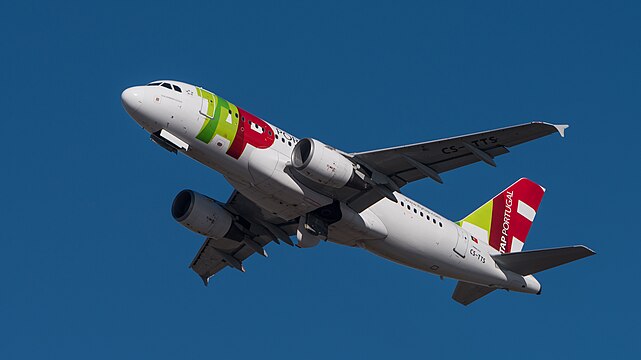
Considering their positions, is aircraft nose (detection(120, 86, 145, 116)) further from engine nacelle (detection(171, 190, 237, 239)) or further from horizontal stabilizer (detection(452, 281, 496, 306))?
horizontal stabilizer (detection(452, 281, 496, 306))

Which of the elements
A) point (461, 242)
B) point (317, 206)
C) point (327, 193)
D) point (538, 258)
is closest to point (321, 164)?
point (327, 193)

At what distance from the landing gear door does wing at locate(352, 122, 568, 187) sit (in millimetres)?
4453

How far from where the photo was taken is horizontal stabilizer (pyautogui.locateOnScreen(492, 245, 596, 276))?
39.8m

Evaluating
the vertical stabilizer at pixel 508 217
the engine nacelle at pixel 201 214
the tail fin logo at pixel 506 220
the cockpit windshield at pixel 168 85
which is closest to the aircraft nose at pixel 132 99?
the cockpit windshield at pixel 168 85

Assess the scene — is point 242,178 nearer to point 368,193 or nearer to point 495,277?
point 368,193

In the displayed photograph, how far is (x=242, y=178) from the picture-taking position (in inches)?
1433

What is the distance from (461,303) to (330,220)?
895 centimetres

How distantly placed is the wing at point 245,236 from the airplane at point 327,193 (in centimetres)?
5

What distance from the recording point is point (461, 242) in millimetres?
41250

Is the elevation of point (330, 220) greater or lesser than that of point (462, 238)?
lesser

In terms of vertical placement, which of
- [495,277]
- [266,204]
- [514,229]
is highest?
[514,229]

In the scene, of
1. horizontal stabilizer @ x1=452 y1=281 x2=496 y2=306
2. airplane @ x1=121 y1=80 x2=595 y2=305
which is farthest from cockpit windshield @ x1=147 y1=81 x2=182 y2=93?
horizontal stabilizer @ x1=452 y1=281 x2=496 y2=306

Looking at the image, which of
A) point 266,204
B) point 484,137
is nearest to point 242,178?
point 266,204

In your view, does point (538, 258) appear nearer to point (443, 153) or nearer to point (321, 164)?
point (443, 153)
